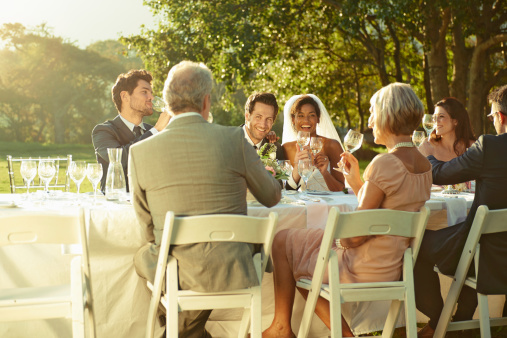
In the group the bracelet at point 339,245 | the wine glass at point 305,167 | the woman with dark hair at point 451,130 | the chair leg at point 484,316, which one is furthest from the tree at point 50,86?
the chair leg at point 484,316

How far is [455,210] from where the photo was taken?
4082 millimetres

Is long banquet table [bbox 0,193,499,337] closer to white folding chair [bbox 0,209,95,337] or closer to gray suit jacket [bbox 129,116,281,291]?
white folding chair [bbox 0,209,95,337]

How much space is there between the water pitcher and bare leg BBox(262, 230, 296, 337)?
1.05 meters

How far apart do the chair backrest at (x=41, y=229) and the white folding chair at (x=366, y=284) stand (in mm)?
1224

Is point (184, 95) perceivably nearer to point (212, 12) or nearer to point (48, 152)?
point (212, 12)

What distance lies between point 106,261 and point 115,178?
55 cm

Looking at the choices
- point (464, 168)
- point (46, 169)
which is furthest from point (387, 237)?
point (46, 169)

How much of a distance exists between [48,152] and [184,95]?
3268cm

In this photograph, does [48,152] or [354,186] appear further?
[48,152]

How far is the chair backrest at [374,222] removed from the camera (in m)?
3.02

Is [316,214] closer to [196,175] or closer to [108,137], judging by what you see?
[196,175]

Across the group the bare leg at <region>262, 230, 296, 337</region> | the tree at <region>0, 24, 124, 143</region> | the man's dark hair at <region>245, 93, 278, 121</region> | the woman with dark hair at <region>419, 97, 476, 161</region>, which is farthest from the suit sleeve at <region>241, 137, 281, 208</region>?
the tree at <region>0, 24, 124, 143</region>

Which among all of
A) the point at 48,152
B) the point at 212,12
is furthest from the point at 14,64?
the point at 212,12

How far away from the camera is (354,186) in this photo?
3721mm
